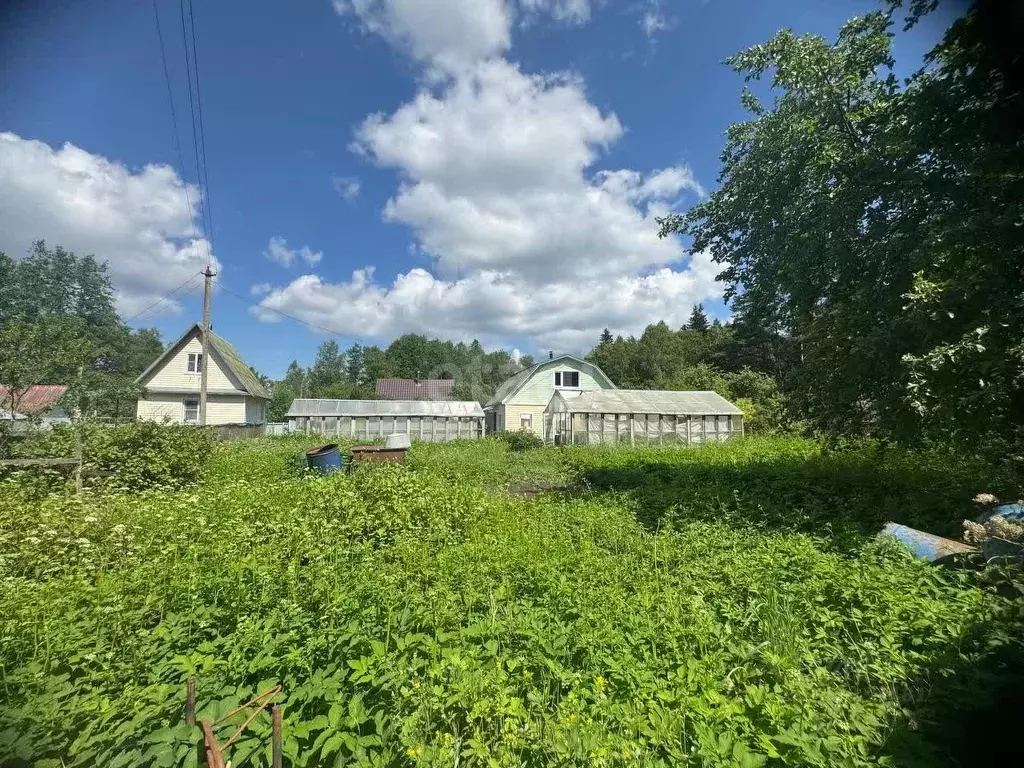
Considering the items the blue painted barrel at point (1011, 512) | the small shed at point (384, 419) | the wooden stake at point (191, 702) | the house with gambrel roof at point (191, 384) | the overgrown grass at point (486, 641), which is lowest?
the overgrown grass at point (486, 641)

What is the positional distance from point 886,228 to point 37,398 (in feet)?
54.8

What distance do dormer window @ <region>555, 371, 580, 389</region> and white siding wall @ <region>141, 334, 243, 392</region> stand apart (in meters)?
19.7

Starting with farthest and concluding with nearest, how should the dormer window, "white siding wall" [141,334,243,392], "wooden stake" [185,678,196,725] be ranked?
1. the dormer window
2. "white siding wall" [141,334,243,392]
3. "wooden stake" [185,678,196,725]

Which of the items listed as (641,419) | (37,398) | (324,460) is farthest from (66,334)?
(641,419)

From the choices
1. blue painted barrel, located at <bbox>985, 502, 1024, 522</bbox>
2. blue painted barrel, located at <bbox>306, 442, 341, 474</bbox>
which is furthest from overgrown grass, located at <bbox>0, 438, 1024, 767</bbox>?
A: blue painted barrel, located at <bbox>306, 442, 341, 474</bbox>

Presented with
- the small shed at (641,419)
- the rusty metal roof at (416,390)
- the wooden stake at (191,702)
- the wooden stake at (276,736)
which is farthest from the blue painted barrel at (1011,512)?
the rusty metal roof at (416,390)

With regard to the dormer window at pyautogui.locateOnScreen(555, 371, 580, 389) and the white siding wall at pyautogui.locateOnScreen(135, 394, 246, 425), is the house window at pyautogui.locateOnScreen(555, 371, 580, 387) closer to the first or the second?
the dormer window at pyautogui.locateOnScreen(555, 371, 580, 389)

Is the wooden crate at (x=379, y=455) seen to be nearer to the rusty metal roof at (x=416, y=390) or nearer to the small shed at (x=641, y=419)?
the small shed at (x=641, y=419)

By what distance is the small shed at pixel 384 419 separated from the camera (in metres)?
26.5

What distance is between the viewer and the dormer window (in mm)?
31422

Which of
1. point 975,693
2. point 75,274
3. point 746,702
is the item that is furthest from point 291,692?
point 75,274

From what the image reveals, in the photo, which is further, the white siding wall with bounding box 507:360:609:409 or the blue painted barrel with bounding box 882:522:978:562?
the white siding wall with bounding box 507:360:609:409

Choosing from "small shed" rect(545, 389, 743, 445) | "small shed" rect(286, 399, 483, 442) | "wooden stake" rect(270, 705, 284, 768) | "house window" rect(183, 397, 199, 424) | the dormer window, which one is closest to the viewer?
"wooden stake" rect(270, 705, 284, 768)

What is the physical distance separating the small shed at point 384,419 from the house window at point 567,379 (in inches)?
240
